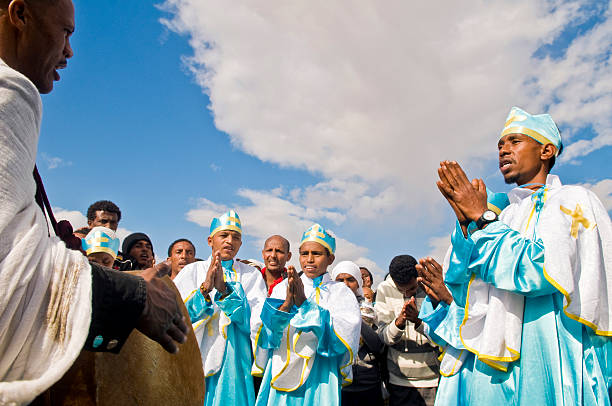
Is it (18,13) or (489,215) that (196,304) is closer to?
(489,215)

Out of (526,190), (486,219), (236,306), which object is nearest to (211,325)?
(236,306)

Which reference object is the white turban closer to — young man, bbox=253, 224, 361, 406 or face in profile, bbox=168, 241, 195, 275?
young man, bbox=253, 224, 361, 406

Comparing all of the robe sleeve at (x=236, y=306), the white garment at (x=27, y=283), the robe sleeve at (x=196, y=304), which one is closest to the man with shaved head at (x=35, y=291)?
the white garment at (x=27, y=283)

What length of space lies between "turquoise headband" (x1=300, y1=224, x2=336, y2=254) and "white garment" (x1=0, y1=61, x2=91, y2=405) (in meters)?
4.66

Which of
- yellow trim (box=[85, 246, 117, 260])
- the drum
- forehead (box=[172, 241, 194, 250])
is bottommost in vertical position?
the drum

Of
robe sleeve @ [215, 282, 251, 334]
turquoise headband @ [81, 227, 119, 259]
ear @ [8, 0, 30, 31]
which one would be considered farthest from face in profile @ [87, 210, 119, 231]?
ear @ [8, 0, 30, 31]

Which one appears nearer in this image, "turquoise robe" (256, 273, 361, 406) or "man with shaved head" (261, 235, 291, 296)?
"turquoise robe" (256, 273, 361, 406)

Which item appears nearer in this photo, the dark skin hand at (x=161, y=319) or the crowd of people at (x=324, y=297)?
the crowd of people at (x=324, y=297)

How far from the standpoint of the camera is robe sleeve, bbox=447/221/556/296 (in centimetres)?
245

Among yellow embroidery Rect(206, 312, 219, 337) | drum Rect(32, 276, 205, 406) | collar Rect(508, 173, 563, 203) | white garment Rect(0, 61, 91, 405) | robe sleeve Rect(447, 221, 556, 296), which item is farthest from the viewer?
yellow embroidery Rect(206, 312, 219, 337)

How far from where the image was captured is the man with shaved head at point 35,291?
3.35 ft

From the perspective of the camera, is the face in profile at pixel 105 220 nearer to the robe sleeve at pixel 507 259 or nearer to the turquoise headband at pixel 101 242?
the turquoise headband at pixel 101 242

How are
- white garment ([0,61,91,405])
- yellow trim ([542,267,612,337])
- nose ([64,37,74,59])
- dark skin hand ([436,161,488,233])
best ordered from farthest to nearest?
dark skin hand ([436,161,488,233]), yellow trim ([542,267,612,337]), nose ([64,37,74,59]), white garment ([0,61,91,405])

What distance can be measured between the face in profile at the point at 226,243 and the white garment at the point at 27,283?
4.98 meters
